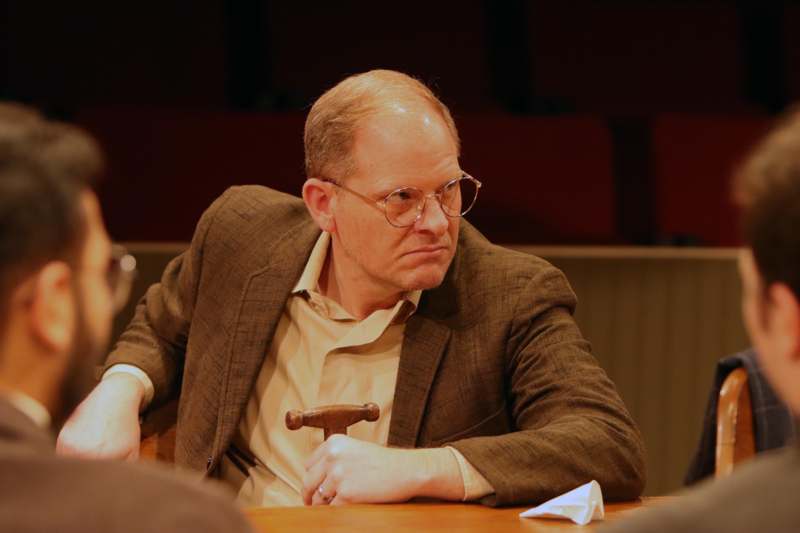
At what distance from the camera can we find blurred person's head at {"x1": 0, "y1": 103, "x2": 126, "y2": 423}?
1121 mm

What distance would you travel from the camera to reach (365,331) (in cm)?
249

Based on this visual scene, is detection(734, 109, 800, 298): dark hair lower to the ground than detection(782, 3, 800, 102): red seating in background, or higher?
higher

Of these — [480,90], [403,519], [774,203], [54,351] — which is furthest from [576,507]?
[480,90]

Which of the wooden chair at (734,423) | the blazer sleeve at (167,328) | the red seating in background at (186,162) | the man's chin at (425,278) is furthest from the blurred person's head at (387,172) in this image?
the red seating in background at (186,162)

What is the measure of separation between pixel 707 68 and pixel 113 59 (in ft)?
7.79

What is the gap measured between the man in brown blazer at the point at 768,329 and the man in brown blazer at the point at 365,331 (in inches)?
38.7

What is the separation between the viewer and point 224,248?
2.65m

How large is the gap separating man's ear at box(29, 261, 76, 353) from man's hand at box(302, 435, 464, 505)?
92cm

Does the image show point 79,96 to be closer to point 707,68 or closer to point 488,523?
point 707,68

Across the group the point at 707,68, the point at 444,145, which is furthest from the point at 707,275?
the point at 444,145

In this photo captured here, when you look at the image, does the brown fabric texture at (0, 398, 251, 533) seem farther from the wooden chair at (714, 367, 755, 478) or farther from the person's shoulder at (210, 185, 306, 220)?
the wooden chair at (714, 367, 755, 478)

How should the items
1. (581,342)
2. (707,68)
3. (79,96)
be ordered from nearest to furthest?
(581,342) < (79,96) < (707,68)

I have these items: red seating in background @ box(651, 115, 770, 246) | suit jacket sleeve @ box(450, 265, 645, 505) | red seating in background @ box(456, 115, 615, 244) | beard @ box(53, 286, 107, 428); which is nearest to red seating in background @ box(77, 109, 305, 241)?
red seating in background @ box(456, 115, 615, 244)

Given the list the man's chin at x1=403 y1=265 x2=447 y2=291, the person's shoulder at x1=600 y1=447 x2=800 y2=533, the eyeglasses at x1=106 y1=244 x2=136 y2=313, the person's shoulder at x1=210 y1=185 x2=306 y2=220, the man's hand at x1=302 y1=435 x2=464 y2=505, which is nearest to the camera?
the person's shoulder at x1=600 y1=447 x2=800 y2=533
